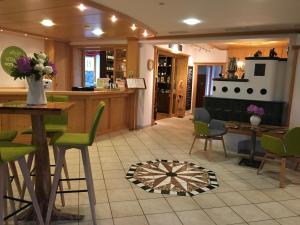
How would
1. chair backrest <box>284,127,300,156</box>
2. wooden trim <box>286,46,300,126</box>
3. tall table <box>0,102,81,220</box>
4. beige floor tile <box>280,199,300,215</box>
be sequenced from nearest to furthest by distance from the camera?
tall table <box>0,102,81,220</box>, beige floor tile <box>280,199,300,215</box>, chair backrest <box>284,127,300,156</box>, wooden trim <box>286,46,300,126</box>

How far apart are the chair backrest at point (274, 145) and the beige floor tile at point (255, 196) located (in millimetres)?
684

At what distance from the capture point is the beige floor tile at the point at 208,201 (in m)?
3.03

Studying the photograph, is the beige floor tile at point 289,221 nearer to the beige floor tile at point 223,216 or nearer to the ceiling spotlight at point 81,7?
the beige floor tile at point 223,216

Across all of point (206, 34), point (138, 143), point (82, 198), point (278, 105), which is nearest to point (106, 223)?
point (82, 198)

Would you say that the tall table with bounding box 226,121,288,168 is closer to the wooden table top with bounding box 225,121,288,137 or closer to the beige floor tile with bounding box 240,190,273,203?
the wooden table top with bounding box 225,121,288,137

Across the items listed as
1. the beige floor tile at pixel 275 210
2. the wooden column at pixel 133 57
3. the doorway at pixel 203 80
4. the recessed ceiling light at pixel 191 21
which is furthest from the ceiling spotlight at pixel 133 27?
the doorway at pixel 203 80

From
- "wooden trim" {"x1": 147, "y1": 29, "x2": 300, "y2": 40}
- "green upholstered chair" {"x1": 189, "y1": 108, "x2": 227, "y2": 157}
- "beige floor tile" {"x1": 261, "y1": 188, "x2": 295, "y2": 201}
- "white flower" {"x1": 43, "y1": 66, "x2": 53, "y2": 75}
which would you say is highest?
"wooden trim" {"x1": 147, "y1": 29, "x2": 300, "y2": 40}

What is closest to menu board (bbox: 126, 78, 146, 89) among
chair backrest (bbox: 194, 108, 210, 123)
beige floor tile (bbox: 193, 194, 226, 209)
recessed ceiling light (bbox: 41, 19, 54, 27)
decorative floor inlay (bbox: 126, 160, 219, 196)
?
chair backrest (bbox: 194, 108, 210, 123)

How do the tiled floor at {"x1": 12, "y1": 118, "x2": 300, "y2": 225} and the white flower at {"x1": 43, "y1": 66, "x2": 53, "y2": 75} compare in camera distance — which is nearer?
the white flower at {"x1": 43, "y1": 66, "x2": 53, "y2": 75}

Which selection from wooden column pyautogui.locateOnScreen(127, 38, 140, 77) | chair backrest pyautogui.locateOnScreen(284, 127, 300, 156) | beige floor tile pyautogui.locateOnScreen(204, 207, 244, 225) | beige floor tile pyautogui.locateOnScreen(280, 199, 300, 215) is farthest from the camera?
wooden column pyautogui.locateOnScreen(127, 38, 140, 77)

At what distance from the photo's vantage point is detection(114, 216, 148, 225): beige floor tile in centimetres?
259

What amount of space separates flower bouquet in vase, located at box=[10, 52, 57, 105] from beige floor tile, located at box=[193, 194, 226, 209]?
2.13 metres

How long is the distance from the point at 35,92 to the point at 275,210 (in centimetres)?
293

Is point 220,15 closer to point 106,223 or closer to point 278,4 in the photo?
point 278,4
